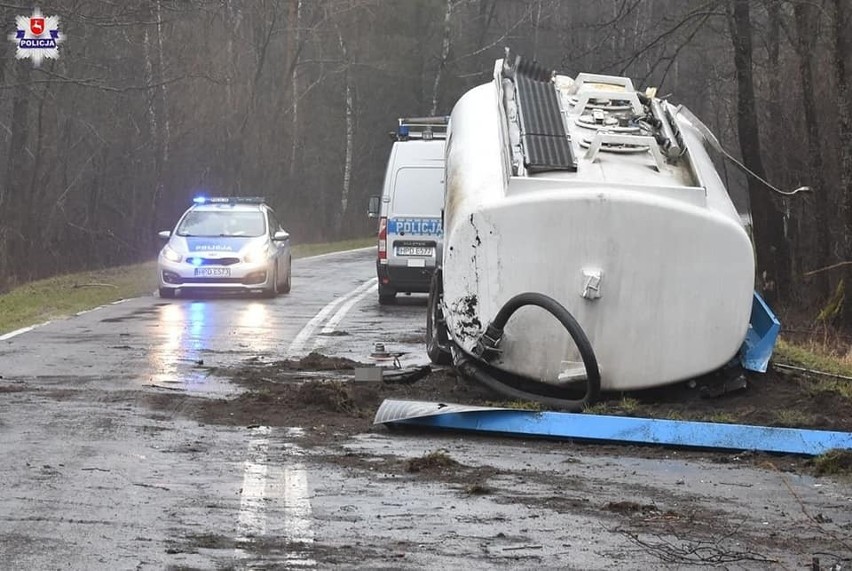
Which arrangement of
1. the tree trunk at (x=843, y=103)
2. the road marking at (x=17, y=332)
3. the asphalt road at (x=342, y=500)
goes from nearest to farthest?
the asphalt road at (x=342, y=500), the road marking at (x=17, y=332), the tree trunk at (x=843, y=103)

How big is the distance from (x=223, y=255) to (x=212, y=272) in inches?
14.1

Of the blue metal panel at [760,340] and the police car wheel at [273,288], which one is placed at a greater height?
the blue metal panel at [760,340]

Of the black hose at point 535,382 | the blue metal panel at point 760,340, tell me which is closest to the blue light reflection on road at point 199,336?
the black hose at point 535,382

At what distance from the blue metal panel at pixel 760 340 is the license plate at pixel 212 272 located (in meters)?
12.7

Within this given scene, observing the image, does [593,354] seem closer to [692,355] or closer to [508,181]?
[692,355]

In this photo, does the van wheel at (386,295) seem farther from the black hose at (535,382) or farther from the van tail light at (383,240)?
the black hose at (535,382)

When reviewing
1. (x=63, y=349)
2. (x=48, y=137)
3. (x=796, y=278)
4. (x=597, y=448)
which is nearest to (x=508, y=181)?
(x=597, y=448)

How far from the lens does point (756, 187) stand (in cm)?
2480

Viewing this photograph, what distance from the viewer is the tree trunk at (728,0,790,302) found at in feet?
76.3

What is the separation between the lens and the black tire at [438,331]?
1237cm

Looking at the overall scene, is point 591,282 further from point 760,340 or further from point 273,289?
point 273,289

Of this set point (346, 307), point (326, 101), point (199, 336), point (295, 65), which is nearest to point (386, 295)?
point (346, 307)

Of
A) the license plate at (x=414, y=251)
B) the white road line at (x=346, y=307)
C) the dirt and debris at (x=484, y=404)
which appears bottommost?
the white road line at (x=346, y=307)

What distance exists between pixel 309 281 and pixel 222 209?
3.88 metres
